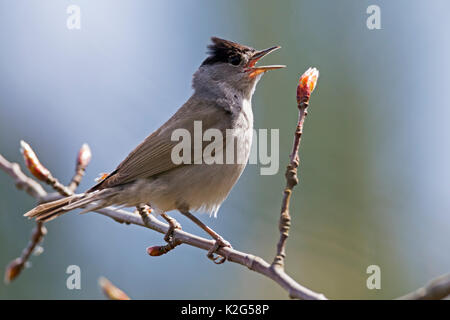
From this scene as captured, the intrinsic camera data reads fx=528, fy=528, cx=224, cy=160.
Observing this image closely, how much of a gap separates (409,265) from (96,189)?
315 centimetres

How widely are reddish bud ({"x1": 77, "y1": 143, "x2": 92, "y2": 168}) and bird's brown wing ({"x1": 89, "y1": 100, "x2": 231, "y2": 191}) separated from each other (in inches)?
7.7

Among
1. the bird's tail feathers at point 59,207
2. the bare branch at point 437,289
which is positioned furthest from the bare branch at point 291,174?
the bird's tail feathers at point 59,207

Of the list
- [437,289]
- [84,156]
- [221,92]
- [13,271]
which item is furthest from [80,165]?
[437,289]

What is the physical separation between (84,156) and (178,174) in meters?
0.74

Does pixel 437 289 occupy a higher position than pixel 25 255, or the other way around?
pixel 437 289

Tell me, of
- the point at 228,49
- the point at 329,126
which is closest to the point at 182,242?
the point at 228,49

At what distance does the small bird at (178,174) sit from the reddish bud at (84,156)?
20 centimetres

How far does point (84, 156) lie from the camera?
12.6ft

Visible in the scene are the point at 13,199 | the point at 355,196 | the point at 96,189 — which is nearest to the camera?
the point at 96,189

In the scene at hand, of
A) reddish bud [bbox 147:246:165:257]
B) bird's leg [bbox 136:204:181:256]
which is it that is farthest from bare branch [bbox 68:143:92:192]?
reddish bud [bbox 147:246:165:257]

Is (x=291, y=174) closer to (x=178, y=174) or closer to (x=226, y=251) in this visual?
(x=226, y=251)
